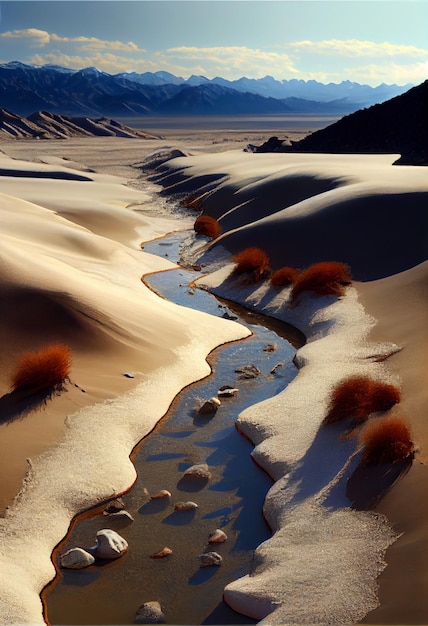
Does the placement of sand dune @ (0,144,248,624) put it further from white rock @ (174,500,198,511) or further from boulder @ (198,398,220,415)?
white rock @ (174,500,198,511)

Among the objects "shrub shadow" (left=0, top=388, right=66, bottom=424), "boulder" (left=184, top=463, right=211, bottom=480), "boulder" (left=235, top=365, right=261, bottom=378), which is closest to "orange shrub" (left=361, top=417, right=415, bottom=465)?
"boulder" (left=184, top=463, right=211, bottom=480)

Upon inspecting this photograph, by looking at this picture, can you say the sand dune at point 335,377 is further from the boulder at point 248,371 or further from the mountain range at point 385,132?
the mountain range at point 385,132

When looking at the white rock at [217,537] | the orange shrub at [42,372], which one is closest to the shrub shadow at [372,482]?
the white rock at [217,537]

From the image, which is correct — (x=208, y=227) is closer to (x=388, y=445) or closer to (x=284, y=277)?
(x=284, y=277)

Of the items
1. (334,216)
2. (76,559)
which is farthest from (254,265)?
(76,559)

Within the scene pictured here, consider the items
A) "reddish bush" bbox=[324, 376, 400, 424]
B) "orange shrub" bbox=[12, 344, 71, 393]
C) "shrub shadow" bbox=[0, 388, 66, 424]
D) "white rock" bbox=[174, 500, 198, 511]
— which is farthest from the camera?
"orange shrub" bbox=[12, 344, 71, 393]

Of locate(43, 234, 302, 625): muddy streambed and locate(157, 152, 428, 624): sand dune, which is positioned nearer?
locate(157, 152, 428, 624): sand dune

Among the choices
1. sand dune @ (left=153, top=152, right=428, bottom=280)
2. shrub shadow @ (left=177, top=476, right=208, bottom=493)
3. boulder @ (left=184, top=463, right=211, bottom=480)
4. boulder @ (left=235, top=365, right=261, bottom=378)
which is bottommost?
shrub shadow @ (left=177, top=476, right=208, bottom=493)
